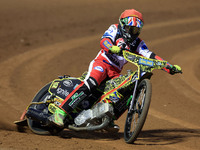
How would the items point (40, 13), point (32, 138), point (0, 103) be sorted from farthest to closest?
point (40, 13) < point (0, 103) < point (32, 138)

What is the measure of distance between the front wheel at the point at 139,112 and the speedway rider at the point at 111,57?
0.79 feet

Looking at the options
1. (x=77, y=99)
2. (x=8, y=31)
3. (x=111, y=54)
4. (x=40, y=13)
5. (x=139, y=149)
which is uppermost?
(x=40, y=13)

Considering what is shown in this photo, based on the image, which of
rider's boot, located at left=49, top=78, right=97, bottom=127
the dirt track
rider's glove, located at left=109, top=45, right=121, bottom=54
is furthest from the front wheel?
rider's boot, located at left=49, top=78, right=97, bottom=127

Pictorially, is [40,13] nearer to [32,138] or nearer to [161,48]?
[161,48]

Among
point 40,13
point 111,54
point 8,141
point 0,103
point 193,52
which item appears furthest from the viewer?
point 40,13

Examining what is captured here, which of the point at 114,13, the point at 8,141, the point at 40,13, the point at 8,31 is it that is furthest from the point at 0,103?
the point at 114,13

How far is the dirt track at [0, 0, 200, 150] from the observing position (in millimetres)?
6945

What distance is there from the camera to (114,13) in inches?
943

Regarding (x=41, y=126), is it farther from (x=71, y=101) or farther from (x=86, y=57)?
(x=86, y=57)

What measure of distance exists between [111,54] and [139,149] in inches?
67.8

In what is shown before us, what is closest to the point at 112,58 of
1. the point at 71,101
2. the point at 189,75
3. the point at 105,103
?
the point at 105,103

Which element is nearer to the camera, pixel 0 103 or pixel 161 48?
pixel 0 103

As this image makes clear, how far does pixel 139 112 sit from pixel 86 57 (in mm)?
9199

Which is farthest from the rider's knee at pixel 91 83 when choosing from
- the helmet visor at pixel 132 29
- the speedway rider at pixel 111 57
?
the helmet visor at pixel 132 29
